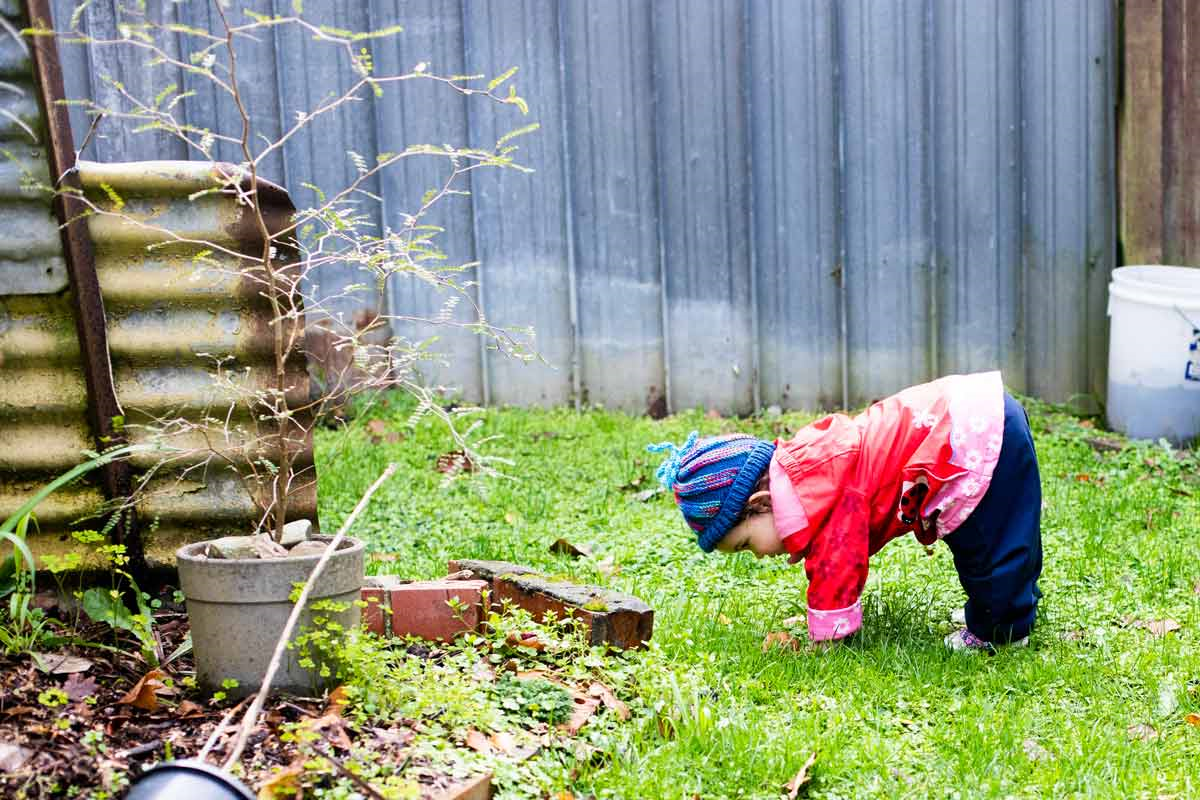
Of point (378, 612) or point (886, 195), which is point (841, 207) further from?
point (378, 612)

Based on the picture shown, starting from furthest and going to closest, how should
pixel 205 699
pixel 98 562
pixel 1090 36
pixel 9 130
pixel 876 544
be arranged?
pixel 1090 36 < pixel 876 544 < pixel 98 562 < pixel 9 130 < pixel 205 699

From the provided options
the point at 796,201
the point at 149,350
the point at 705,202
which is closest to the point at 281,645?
the point at 149,350

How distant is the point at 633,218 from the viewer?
6.47 metres

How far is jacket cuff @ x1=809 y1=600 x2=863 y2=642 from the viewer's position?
3.52m

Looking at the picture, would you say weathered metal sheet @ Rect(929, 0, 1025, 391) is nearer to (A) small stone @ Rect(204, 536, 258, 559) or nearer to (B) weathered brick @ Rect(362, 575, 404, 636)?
(B) weathered brick @ Rect(362, 575, 404, 636)

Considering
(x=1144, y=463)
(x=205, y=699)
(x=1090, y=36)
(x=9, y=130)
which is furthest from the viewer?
(x=1090, y=36)

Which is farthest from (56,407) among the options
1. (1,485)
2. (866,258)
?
(866,258)

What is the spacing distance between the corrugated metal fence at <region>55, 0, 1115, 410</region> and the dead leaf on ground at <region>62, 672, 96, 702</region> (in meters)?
3.81

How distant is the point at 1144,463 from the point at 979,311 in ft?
4.15

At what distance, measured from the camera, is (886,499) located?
3639 millimetres

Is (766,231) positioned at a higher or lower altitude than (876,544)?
higher

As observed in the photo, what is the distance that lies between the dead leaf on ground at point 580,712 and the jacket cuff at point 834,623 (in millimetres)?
861

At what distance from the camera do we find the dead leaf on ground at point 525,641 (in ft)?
10.3

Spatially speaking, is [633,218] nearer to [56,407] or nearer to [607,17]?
[607,17]
